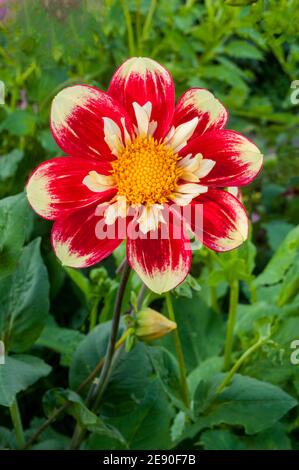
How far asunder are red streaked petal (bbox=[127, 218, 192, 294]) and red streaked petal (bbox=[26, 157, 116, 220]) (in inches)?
1.4

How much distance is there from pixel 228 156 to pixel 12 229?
0.17 metres

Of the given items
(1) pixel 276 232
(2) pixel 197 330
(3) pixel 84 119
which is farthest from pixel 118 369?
(1) pixel 276 232

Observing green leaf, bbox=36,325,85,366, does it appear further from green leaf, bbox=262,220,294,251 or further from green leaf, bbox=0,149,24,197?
green leaf, bbox=262,220,294,251

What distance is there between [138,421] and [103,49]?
0.53 metres

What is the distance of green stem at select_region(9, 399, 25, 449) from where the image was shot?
1.88 ft

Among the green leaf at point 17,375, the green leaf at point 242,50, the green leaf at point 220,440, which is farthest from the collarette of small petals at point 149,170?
the green leaf at point 242,50

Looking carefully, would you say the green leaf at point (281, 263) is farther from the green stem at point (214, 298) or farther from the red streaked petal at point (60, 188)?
the red streaked petal at point (60, 188)

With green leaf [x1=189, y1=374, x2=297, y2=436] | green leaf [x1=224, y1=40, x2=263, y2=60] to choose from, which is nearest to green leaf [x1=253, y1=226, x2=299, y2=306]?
green leaf [x1=189, y1=374, x2=297, y2=436]

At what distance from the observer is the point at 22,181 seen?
31.0 inches

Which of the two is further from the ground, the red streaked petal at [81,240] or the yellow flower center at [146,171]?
the yellow flower center at [146,171]

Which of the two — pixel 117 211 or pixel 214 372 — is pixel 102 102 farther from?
pixel 214 372

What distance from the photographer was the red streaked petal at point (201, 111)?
425mm

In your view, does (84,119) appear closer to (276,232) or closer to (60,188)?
Answer: (60,188)

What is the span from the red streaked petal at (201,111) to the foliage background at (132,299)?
11 centimetres
